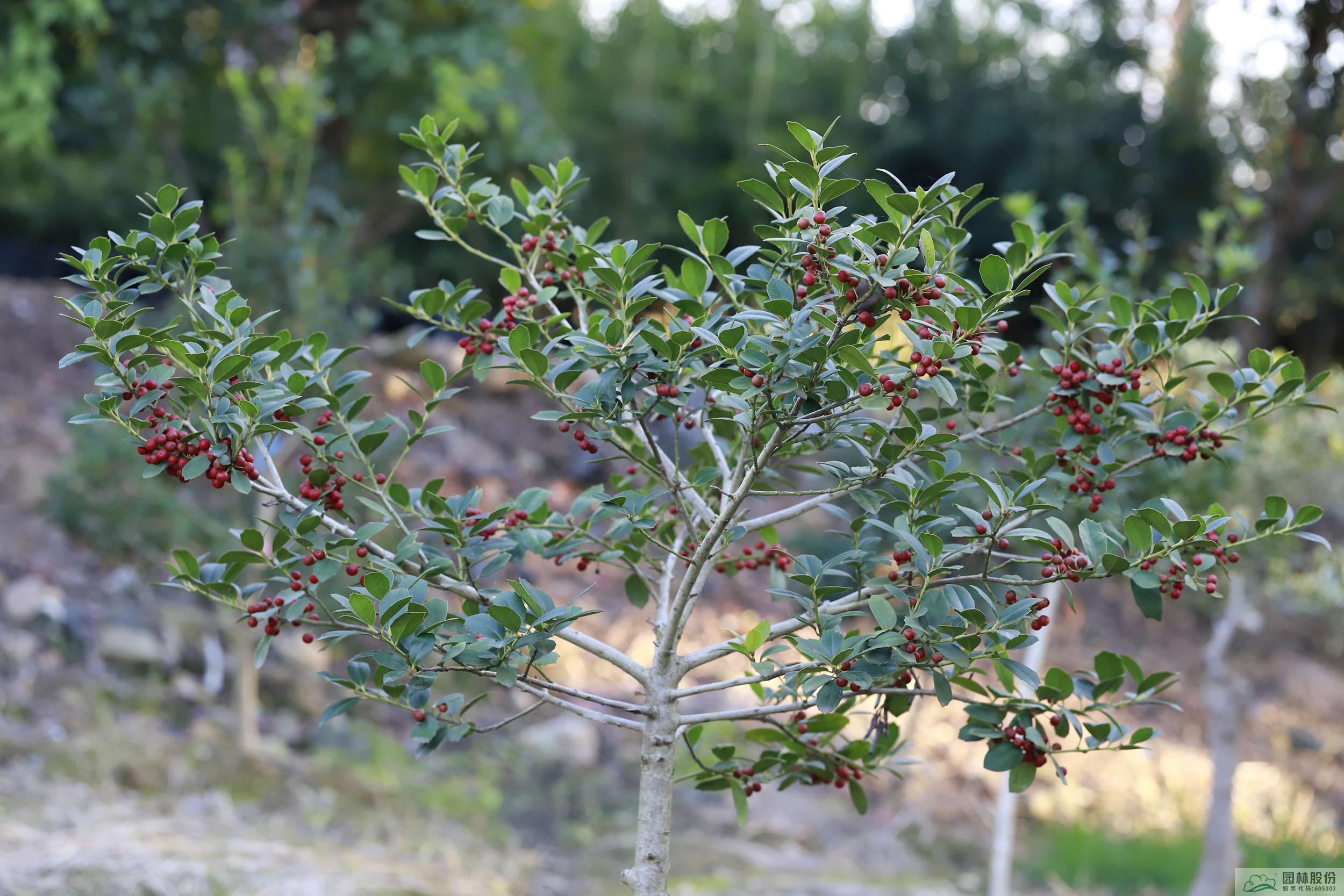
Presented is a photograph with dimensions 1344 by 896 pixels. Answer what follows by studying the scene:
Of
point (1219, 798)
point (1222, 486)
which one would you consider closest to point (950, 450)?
point (1222, 486)

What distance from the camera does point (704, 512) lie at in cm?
181

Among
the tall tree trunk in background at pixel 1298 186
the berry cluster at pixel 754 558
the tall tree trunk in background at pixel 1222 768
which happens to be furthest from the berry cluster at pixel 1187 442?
the tall tree trunk in background at pixel 1298 186

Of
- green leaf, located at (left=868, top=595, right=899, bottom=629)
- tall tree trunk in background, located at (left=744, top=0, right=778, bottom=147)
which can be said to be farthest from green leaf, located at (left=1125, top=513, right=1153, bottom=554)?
tall tree trunk in background, located at (left=744, top=0, right=778, bottom=147)

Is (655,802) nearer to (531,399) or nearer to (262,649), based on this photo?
(262,649)

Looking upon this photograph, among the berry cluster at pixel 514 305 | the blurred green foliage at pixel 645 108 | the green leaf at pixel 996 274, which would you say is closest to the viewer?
the green leaf at pixel 996 274

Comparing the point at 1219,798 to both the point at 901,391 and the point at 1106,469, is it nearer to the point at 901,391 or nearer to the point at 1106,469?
the point at 1106,469

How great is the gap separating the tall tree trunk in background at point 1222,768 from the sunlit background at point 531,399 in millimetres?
41

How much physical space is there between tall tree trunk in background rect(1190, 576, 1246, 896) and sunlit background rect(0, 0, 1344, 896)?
4 cm

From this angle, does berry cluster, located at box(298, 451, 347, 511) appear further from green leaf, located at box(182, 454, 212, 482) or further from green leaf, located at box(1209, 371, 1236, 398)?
green leaf, located at box(1209, 371, 1236, 398)

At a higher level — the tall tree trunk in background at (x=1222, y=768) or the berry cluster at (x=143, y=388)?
the berry cluster at (x=143, y=388)

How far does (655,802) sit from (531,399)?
9.10 metres

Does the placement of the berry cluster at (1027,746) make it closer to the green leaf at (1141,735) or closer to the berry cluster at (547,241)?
the green leaf at (1141,735)

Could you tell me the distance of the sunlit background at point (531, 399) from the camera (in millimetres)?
4258

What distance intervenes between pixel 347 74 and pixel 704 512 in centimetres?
753
